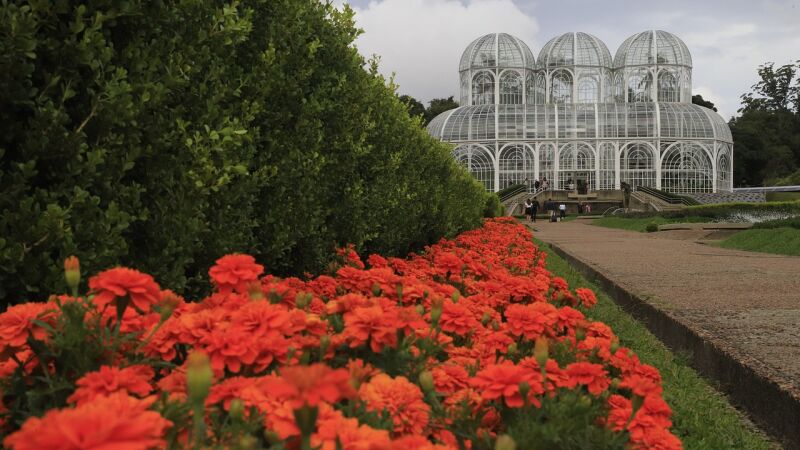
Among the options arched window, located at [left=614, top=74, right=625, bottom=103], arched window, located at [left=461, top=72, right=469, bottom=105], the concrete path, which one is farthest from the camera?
arched window, located at [left=614, top=74, right=625, bottom=103]

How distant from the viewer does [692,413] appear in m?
2.92

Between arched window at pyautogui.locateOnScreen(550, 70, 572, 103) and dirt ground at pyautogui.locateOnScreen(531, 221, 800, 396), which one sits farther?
arched window at pyautogui.locateOnScreen(550, 70, 572, 103)

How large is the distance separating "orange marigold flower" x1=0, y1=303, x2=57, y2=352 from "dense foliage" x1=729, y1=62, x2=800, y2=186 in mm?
56413

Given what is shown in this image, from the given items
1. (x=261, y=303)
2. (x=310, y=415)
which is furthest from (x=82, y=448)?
(x=261, y=303)

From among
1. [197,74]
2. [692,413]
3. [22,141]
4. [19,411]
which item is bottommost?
[692,413]

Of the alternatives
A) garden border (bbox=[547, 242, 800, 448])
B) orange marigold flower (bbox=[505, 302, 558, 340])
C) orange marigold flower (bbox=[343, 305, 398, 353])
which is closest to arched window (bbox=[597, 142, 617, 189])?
garden border (bbox=[547, 242, 800, 448])

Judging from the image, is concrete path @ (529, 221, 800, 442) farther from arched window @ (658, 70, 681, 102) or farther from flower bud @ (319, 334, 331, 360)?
arched window @ (658, 70, 681, 102)

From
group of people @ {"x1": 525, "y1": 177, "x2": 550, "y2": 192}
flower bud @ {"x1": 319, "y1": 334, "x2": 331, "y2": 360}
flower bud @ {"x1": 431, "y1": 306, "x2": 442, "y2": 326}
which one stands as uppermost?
group of people @ {"x1": 525, "y1": 177, "x2": 550, "y2": 192}

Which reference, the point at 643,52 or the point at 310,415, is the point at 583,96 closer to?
the point at 643,52

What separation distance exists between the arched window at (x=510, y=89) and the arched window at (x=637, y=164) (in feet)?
23.3

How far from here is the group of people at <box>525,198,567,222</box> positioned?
28.7 m

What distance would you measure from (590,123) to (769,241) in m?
27.1

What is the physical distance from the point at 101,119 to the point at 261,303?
3.76 ft

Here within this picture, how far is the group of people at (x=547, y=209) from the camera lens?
2867cm
